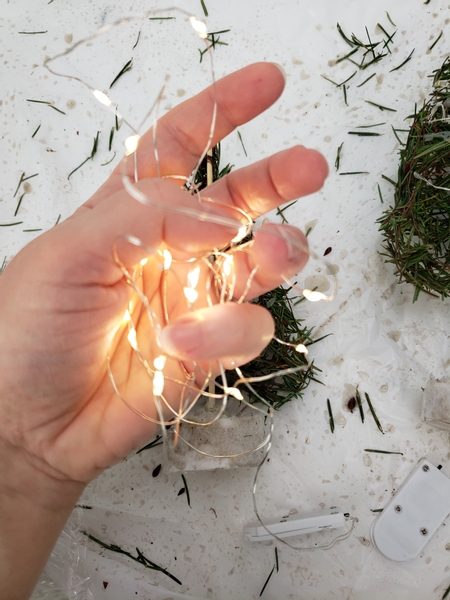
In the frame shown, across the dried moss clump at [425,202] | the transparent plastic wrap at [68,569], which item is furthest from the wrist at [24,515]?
the dried moss clump at [425,202]

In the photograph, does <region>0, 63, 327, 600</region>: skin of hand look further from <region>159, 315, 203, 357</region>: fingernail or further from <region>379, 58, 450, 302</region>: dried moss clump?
<region>379, 58, 450, 302</region>: dried moss clump

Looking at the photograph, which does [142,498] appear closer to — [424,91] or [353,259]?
[353,259]

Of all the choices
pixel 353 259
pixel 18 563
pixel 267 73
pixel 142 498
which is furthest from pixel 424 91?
pixel 18 563

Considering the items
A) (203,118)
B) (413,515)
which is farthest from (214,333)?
(413,515)

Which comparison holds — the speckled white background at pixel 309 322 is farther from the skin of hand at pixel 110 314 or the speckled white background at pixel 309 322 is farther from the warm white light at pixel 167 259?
the warm white light at pixel 167 259

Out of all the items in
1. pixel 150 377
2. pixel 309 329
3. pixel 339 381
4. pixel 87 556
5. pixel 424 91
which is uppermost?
pixel 424 91

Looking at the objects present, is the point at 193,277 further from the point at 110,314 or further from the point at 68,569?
the point at 68,569
